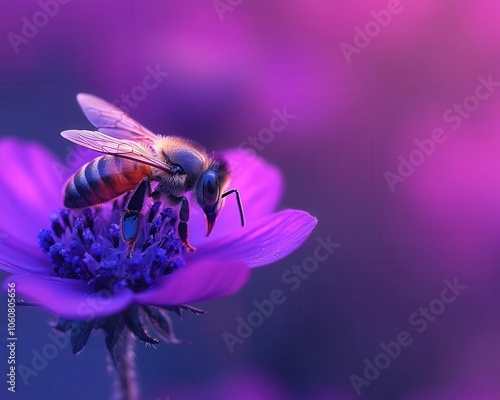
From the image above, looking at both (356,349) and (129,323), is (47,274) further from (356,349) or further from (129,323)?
(356,349)

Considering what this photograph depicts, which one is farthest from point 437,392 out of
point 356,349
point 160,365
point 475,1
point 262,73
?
point 475,1

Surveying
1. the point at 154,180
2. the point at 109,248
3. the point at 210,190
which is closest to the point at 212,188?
the point at 210,190

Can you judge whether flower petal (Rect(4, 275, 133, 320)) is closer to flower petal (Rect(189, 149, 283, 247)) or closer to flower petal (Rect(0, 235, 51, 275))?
flower petal (Rect(0, 235, 51, 275))

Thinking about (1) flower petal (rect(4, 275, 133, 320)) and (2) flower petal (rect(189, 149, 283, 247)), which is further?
(2) flower petal (rect(189, 149, 283, 247))

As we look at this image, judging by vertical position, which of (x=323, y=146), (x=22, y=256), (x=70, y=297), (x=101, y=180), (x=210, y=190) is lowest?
(x=22, y=256)

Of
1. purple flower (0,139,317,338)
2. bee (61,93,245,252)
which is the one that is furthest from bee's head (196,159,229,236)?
purple flower (0,139,317,338)

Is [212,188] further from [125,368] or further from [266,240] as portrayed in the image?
[125,368]

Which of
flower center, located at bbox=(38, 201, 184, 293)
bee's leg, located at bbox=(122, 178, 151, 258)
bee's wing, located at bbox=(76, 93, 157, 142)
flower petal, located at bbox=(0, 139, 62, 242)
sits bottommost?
flower petal, located at bbox=(0, 139, 62, 242)
